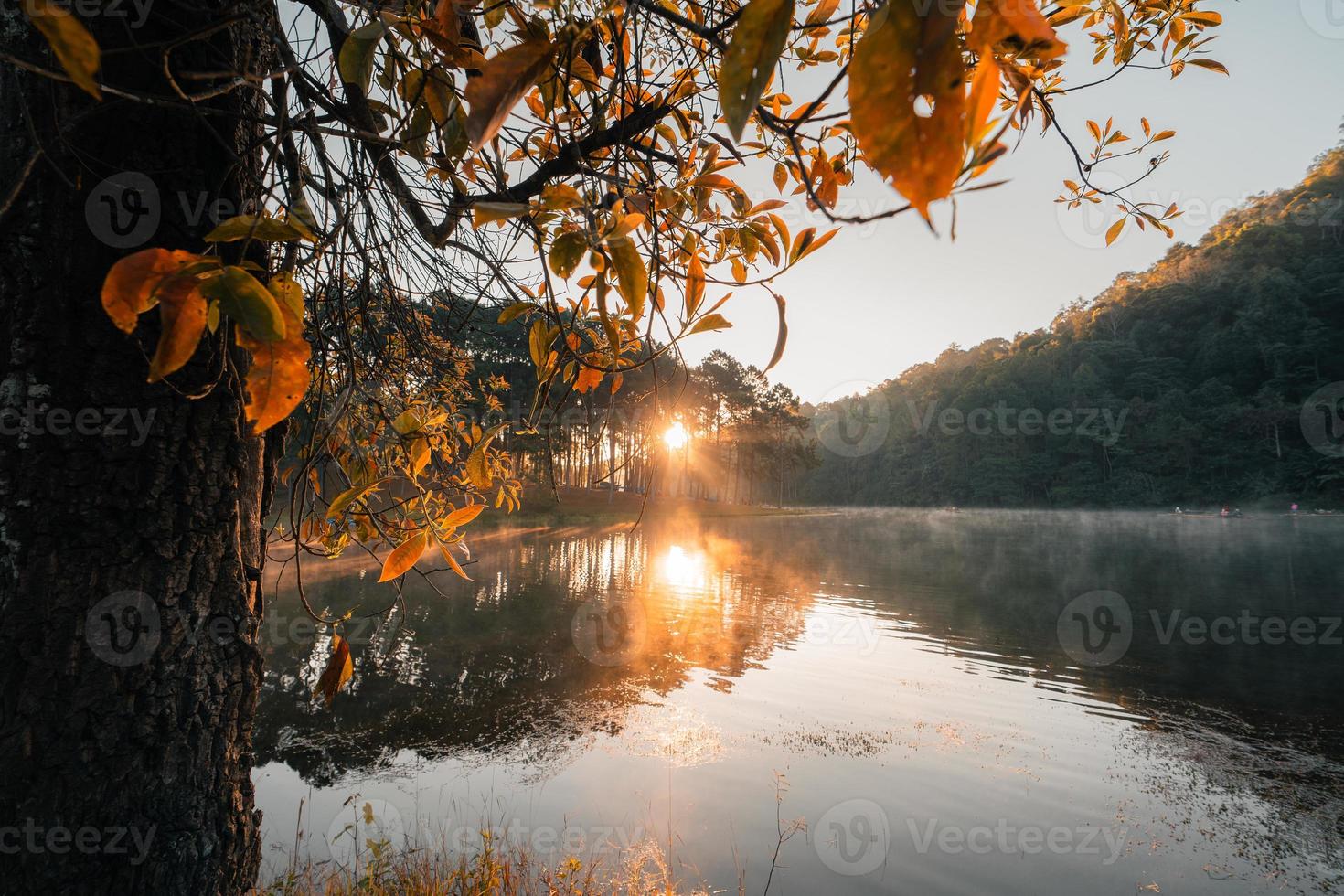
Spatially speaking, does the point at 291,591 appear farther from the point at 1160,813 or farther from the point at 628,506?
the point at 628,506

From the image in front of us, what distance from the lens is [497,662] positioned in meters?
9.08

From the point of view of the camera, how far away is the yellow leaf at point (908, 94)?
0.27m

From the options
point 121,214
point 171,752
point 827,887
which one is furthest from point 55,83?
point 827,887

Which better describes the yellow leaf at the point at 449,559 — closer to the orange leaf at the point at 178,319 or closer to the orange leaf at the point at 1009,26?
the orange leaf at the point at 178,319

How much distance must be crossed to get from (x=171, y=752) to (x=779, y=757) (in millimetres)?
6415

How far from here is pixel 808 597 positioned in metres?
15.6

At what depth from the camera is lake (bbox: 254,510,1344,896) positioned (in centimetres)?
484

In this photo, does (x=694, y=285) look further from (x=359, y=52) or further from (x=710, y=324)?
(x=359, y=52)
